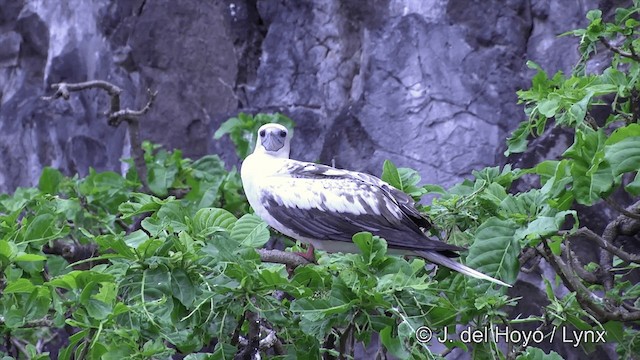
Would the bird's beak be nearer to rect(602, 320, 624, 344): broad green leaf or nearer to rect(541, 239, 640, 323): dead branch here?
rect(541, 239, 640, 323): dead branch

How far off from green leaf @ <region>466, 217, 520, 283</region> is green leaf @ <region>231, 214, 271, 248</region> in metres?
0.69

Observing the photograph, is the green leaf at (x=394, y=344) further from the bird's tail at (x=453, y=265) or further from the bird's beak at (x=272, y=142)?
the bird's beak at (x=272, y=142)

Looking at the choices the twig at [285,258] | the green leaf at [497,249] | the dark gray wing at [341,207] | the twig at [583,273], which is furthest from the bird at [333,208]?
the twig at [583,273]

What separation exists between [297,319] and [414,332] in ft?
1.39

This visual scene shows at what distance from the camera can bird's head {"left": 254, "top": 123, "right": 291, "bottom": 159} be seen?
480 centimetres

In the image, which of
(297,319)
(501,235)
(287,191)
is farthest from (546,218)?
(287,191)

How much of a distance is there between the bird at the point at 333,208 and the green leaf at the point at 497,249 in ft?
1.16

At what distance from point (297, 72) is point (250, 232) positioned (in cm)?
337

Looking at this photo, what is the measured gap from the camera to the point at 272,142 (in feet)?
15.8

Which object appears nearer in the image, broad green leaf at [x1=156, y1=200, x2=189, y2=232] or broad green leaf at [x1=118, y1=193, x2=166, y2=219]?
broad green leaf at [x1=156, y1=200, x2=189, y2=232]

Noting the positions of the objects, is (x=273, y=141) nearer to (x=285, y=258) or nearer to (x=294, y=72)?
(x=285, y=258)

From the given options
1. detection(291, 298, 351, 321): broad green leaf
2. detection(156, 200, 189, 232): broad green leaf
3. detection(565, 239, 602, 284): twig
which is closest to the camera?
detection(291, 298, 351, 321): broad green leaf

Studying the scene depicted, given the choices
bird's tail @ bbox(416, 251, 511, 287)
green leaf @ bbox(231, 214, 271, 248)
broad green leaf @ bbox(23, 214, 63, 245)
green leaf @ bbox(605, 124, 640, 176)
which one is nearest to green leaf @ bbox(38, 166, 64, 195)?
broad green leaf @ bbox(23, 214, 63, 245)

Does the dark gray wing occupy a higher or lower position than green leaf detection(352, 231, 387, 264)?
lower
